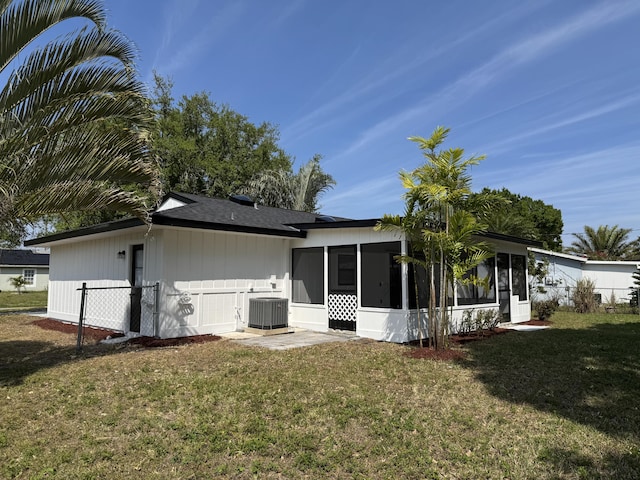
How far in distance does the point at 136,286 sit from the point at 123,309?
3.65 ft

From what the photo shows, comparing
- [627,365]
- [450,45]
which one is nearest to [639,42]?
[450,45]

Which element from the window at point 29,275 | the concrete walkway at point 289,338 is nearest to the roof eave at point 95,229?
the concrete walkway at point 289,338

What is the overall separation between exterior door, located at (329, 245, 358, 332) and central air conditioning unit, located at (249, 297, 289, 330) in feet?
3.83

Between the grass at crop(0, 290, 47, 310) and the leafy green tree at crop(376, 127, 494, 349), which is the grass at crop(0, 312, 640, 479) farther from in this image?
the grass at crop(0, 290, 47, 310)

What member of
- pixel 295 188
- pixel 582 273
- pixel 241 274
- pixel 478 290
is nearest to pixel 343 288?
pixel 241 274

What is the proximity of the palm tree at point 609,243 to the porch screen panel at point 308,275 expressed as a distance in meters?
28.6

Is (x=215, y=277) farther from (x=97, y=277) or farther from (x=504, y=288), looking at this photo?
(x=504, y=288)

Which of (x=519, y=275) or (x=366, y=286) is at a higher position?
(x=519, y=275)

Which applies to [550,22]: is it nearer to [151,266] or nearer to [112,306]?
[151,266]

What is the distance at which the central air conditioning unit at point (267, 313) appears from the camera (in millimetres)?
9719

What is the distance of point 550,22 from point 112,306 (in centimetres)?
1178

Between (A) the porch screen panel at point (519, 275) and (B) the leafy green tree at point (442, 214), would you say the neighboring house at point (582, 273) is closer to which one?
(A) the porch screen panel at point (519, 275)

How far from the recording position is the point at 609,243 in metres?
32.5

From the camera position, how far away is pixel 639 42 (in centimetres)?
846
